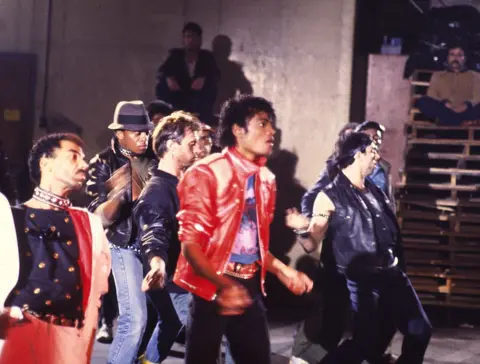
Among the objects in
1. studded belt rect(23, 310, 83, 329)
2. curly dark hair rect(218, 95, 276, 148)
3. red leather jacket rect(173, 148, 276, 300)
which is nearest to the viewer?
studded belt rect(23, 310, 83, 329)

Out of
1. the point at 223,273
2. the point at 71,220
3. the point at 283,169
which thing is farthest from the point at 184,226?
the point at 283,169

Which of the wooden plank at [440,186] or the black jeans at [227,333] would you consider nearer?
the black jeans at [227,333]

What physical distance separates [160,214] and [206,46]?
18.2ft

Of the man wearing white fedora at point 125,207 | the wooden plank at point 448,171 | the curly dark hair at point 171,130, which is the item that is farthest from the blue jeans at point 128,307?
the wooden plank at point 448,171

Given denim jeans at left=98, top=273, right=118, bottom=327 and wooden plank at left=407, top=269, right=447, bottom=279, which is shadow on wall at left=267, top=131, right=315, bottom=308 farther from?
denim jeans at left=98, top=273, right=118, bottom=327

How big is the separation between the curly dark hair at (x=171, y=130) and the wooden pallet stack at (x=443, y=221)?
496cm

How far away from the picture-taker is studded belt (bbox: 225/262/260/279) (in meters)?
5.18

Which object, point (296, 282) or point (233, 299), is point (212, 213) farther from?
point (296, 282)

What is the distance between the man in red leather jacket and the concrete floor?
3.12 m

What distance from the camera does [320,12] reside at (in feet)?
36.3

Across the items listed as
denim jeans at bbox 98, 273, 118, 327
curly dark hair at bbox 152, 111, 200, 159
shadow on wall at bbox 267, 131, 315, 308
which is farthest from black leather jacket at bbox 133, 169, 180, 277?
shadow on wall at bbox 267, 131, 315, 308

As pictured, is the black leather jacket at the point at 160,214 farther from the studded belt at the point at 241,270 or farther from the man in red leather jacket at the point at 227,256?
the studded belt at the point at 241,270

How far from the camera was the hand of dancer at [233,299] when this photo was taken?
16.6 ft

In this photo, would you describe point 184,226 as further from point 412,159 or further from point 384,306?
point 412,159
